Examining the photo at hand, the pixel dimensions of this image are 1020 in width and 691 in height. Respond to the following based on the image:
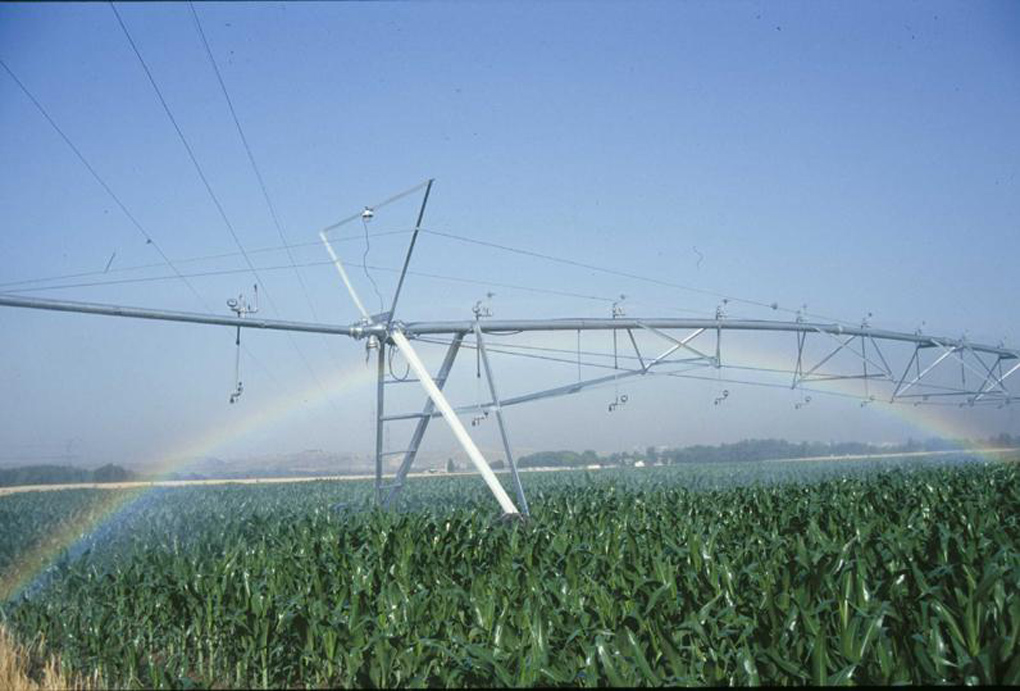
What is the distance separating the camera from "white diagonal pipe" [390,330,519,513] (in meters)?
17.1

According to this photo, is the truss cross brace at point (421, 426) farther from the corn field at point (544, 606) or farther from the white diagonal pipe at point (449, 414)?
the corn field at point (544, 606)

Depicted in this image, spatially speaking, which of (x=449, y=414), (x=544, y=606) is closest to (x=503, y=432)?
(x=449, y=414)

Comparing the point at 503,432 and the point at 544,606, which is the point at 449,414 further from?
the point at 544,606

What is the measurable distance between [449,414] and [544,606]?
9676 mm

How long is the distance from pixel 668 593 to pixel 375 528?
705 centimetres

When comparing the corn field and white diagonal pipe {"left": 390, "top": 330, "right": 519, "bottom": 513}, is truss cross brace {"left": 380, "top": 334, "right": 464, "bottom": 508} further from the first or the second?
the corn field

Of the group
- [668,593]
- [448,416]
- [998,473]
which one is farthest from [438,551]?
[998,473]

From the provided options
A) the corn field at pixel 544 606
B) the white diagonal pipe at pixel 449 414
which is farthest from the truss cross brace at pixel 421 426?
the corn field at pixel 544 606

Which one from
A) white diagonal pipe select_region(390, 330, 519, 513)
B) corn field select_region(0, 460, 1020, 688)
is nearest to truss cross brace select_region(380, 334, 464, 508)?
white diagonal pipe select_region(390, 330, 519, 513)

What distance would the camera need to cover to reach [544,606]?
827 centimetres

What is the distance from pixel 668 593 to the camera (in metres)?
7.88

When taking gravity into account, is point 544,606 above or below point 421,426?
below

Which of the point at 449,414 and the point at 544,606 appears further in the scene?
the point at 449,414

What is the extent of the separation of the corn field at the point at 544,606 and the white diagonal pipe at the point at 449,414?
2.40 metres
